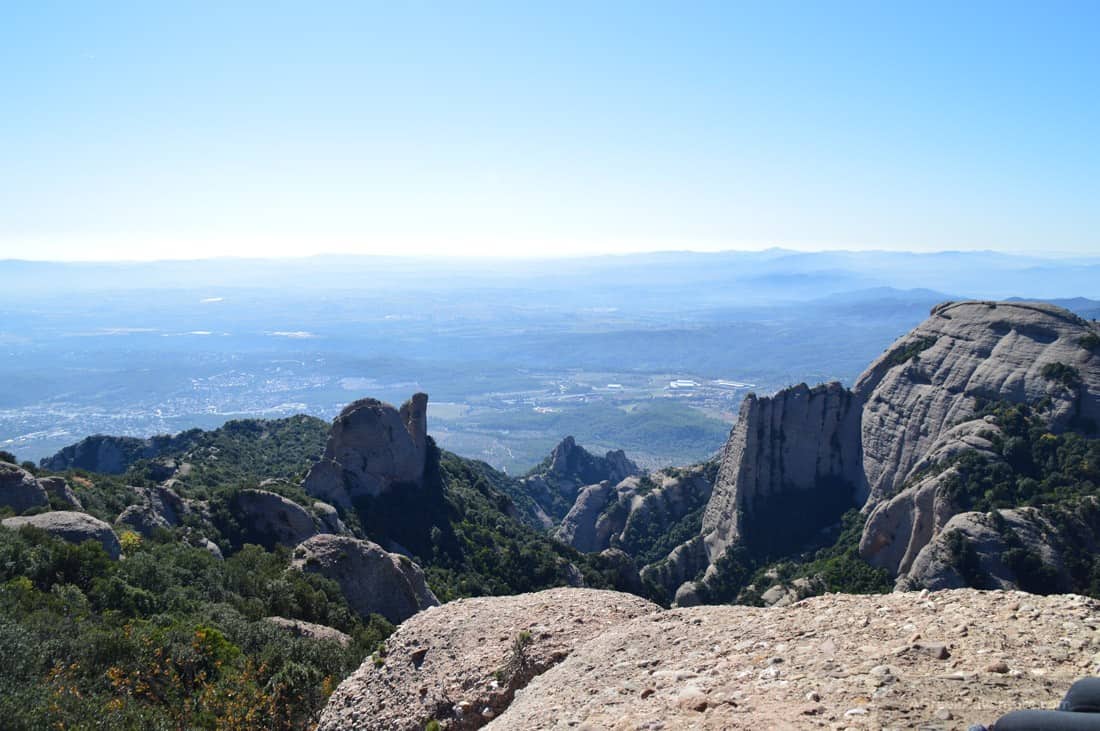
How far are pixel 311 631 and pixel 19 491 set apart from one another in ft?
47.0

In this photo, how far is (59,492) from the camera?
28.5m

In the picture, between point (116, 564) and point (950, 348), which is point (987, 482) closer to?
point (950, 348)

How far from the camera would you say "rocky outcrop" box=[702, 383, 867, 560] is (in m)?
47.3

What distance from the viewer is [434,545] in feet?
129

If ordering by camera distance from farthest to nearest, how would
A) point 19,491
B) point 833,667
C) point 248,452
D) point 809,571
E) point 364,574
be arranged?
point 248,452 < point 809,571 < point 19,491 < point 364,574 < point 833,667

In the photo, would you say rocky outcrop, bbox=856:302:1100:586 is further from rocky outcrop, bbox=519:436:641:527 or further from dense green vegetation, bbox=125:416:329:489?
rocky outcrop, bbox=519:436:641:527

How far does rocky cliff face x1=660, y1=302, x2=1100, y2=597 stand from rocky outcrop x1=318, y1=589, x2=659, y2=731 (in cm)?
2403

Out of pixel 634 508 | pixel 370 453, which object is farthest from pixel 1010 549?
pixel 634 508

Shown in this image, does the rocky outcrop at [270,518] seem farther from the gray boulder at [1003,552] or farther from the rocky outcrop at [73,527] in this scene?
the gray boulder at [1003,552]

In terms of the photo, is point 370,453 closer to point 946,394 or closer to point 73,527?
point 73,527

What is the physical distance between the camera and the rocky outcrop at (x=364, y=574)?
25.3 metres

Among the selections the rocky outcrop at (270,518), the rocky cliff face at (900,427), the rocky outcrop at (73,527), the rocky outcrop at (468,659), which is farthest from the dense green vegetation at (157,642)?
the rocky cliff face at (900,427)

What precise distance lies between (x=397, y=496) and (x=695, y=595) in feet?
62.2

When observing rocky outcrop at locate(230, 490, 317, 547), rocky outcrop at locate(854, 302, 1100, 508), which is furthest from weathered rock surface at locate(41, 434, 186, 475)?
rocky outcrop at locate(854, 302, 1100, 508)
